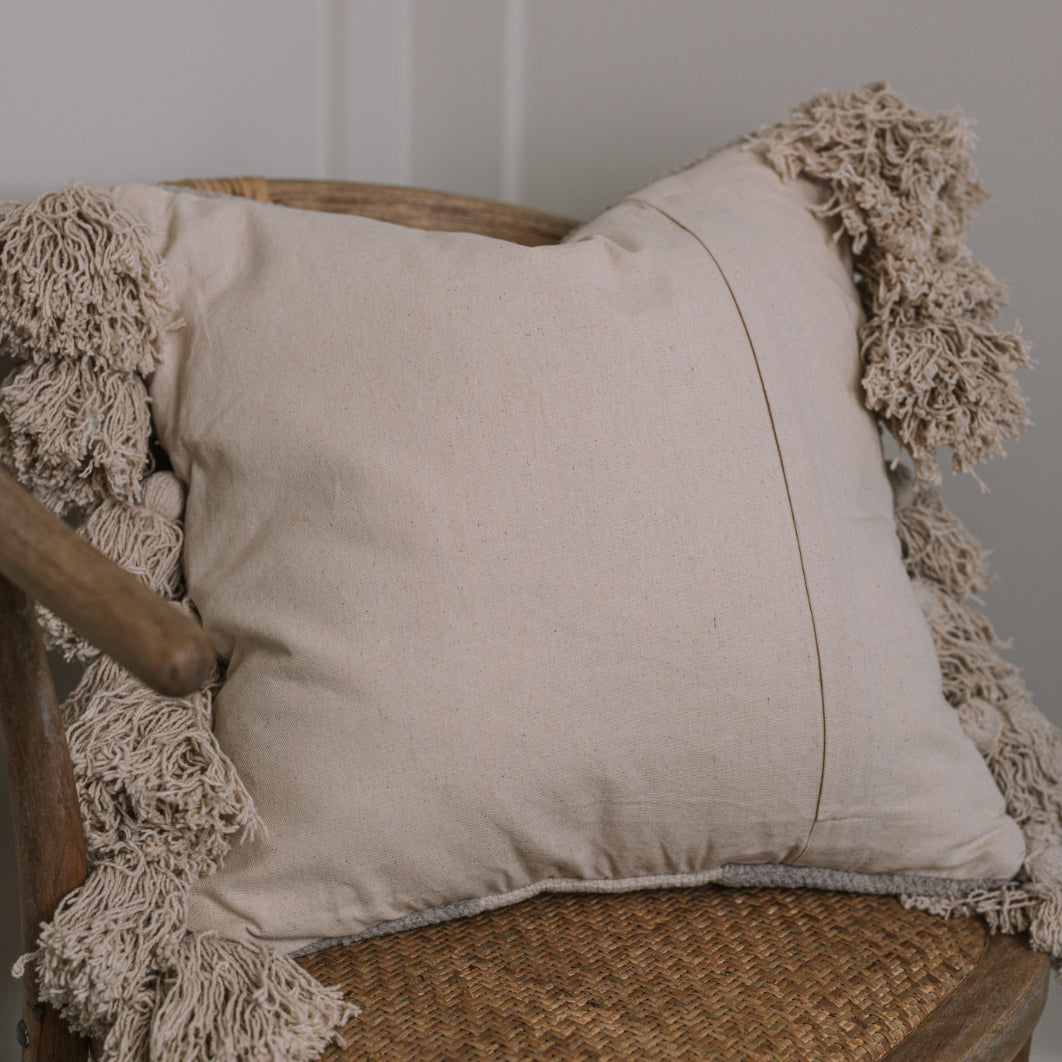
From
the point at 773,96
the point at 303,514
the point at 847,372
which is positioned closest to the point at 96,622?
the point at 303,514

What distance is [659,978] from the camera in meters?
0.59

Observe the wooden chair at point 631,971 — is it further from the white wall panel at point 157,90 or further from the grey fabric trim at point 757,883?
the white wall panel at point 157,90

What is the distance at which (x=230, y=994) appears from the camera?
0.53 m

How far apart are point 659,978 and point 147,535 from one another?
1.26 feet

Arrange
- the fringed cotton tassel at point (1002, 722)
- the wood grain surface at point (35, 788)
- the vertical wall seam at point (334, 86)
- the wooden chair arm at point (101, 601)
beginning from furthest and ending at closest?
the vertical wall seam at point (334, 86)
the fringed cotton tassel at point (1002, 722)
the wood grain surface at point (35, 788)
the wooden chair arm at point (101, 601)

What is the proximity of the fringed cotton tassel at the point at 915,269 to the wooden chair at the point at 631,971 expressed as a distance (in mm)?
304

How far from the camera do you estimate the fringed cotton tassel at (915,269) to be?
0.69 metres

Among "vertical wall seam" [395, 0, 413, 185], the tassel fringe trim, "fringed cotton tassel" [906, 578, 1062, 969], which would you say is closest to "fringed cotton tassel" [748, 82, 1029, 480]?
the tassel fringe trim

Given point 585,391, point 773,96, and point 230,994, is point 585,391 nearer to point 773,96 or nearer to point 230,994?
point 230,994

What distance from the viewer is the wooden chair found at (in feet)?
1.69

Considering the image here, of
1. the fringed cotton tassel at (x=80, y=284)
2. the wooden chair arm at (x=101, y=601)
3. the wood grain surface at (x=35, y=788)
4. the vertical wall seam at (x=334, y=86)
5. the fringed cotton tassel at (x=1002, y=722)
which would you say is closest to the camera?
the wooden chair arm at (x=101, y=601)

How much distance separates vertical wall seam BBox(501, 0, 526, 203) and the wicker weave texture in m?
0.75

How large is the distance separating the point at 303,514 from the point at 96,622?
0.21m

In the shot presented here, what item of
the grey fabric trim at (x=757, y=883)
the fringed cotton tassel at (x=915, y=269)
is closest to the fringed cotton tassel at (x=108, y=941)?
the grey fabric trim at (x=757, y=883)
